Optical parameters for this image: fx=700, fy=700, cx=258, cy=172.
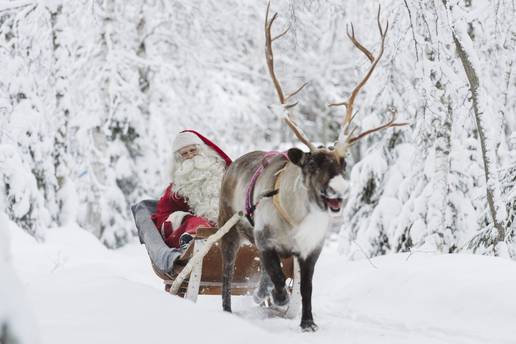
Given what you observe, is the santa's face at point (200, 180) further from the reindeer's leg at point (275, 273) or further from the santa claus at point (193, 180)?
the reindeer's leg at point (275, 273)

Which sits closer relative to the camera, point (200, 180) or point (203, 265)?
point (203, 265)

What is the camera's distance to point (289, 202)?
436 centimetres

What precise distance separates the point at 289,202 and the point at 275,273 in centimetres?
49

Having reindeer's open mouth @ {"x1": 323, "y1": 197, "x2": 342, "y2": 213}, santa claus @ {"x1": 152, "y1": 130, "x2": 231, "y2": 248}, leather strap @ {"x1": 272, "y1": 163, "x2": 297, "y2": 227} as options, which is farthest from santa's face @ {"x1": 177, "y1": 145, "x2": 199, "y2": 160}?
reindeer's open mouth @ {"x1": 323, "y1": 197, "x2": 342, "y2": 213}

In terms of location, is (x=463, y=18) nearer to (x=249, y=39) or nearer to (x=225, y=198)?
(x=225, y=198)

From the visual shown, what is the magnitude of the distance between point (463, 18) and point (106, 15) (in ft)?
31.9

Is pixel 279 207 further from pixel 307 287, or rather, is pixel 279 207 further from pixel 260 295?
pixel 260 295

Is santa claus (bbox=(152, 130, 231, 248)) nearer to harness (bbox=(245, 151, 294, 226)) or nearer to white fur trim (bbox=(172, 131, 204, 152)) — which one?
white fur trim (bbox=(172, 131, 204, 152))

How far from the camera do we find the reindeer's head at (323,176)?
3.90m

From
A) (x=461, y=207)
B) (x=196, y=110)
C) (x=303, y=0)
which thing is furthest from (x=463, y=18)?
(x=196, y=110)

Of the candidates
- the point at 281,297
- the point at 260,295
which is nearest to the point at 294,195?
the point at 281,297

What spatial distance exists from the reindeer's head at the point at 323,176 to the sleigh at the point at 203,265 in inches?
33.5

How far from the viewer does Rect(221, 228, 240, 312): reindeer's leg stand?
507 cm

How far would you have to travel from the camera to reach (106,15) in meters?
14.2
